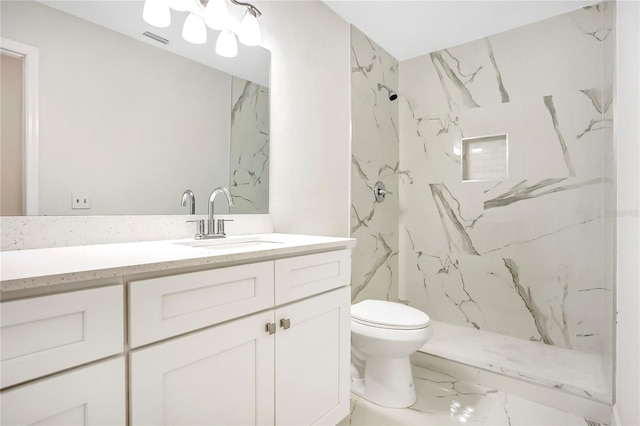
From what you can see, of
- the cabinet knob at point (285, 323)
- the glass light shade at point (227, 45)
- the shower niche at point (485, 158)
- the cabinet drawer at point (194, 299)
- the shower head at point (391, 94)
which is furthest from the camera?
the shower head at point (391, 94)

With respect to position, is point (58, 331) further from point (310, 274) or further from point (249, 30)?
point (249, 30)

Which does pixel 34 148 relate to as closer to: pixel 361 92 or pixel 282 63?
pixel 282 63

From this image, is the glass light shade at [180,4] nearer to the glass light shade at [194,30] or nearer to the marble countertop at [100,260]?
the glass light shade at [194,30]

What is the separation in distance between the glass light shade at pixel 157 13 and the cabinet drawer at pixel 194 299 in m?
1.06

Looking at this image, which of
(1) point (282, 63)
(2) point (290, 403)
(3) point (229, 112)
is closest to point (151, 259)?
(2) point (290, 403)

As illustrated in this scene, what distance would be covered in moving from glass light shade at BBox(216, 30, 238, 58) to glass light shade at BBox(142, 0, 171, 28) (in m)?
0.25

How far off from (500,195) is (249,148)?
184 cm

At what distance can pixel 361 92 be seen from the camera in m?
2.41

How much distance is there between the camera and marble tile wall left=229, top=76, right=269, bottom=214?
163cm

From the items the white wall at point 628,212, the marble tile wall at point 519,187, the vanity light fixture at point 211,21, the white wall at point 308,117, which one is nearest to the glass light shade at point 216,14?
the vanity light fixture at point 211,21

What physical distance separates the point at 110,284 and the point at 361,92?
2092 mm

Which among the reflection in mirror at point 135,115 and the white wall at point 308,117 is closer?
the reflection in mirror at point 135,115

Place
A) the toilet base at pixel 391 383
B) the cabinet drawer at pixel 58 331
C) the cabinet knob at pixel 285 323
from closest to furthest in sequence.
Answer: the cabinet drawer at pixel 58 331 → the cabinet knob at pixel 285 323 → the toilet base at pixel 391 383

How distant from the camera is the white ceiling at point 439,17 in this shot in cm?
211
